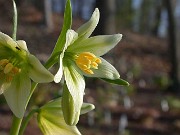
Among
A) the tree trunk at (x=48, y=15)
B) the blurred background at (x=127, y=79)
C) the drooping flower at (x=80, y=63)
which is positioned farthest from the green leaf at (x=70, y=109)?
the tree trunk at (x=48, y=15)

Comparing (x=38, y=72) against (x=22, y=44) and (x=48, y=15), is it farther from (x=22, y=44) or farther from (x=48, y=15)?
(x=48, y=15)

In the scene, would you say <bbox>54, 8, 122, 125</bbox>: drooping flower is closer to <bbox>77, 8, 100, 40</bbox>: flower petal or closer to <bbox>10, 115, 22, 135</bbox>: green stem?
<bbox>77, 8, 100, 40</bbox>: flower petal

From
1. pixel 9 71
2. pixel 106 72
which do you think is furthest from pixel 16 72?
pixel 106 72

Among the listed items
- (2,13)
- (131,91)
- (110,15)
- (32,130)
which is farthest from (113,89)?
(2,13)

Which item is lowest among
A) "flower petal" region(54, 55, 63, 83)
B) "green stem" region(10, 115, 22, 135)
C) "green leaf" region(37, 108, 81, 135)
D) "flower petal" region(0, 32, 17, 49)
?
"green leaf" region(37, 108, 81, 135)

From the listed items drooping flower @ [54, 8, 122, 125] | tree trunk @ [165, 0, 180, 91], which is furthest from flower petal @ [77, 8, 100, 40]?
tree trunk @ [165, 0, 180, 91]

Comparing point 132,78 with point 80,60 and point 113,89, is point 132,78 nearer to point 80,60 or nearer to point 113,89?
point 113,89
